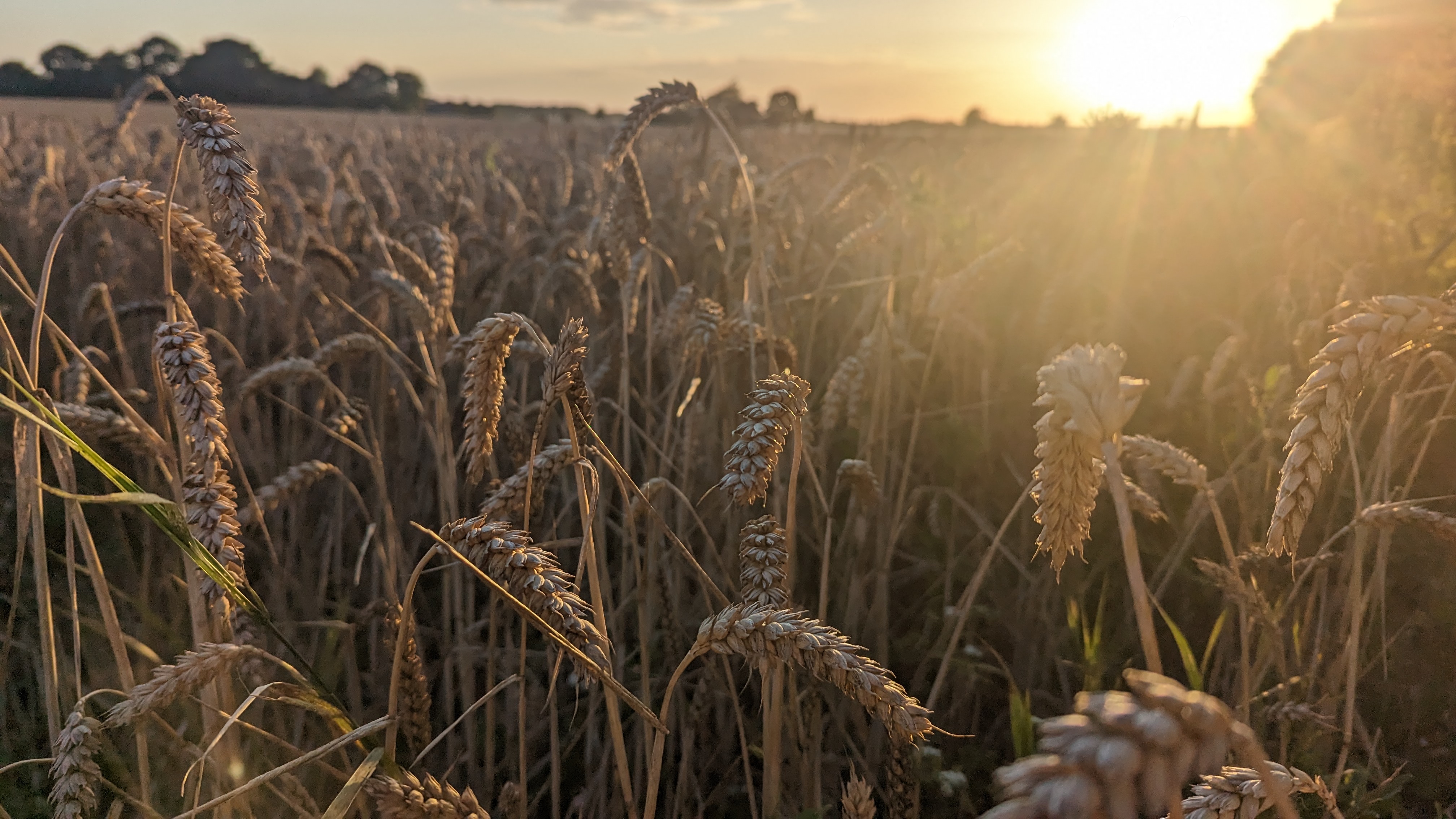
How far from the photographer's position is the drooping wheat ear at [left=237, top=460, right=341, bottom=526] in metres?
1.75

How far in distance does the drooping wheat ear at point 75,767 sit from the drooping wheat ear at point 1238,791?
1335 millimetres

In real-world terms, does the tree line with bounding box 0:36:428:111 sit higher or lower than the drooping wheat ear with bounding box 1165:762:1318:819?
higher

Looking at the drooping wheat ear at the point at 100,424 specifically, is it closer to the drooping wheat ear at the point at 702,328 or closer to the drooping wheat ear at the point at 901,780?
the drooping wheat ear at the point at 702,328

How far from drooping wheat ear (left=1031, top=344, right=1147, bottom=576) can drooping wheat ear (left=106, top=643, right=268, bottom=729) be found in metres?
0.92

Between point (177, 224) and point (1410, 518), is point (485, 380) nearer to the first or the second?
point (177, 224)

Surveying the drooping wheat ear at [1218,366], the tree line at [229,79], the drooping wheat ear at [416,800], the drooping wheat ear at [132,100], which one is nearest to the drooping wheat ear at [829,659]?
the drooping wheat ear at [416,800]

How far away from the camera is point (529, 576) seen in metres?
1.02

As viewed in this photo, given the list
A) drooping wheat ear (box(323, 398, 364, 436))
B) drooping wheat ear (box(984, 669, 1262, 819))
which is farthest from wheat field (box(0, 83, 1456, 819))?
drooping wheat ear (box(323, 398, 364, 436))

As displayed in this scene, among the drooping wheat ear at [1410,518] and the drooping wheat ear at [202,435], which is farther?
the drooping wheat ear at [1410,518]

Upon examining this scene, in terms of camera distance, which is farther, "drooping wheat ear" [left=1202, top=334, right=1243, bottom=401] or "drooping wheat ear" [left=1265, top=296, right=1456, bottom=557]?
"drooping wheat ear" [left=1202, top=334, right=1243, bottom=401]

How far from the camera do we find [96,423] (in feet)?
5.14

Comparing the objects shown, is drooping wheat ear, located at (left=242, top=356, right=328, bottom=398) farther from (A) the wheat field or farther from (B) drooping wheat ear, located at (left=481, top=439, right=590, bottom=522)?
(B) drooping wheat ear, located at (left=481, top=439, right=590, bottom=522)

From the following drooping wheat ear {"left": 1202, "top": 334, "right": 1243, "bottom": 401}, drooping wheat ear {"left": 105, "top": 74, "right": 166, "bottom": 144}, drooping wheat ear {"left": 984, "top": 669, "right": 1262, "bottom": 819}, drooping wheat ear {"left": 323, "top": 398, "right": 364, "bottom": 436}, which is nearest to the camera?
drooping wheat ear {"left": 984, "top": 669, "right": 1262, "bottom": 819}

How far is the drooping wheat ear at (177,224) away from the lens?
1.27 m
